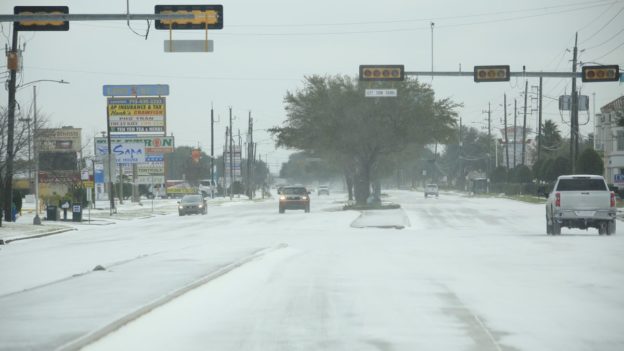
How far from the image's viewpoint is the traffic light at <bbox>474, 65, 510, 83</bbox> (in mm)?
38875

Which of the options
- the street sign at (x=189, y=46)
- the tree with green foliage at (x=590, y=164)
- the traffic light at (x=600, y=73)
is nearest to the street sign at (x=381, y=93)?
the traffic light at (x=600, y=73)

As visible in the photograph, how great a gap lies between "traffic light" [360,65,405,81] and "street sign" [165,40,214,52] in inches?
541

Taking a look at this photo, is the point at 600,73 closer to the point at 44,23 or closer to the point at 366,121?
the point at 44,23

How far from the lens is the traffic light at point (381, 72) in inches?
1515

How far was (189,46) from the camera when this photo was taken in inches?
1005

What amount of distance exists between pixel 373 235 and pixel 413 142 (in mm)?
37766

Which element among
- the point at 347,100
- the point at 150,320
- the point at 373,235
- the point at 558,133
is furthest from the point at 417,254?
the point at 558,133

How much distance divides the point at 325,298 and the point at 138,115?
69.6 meters

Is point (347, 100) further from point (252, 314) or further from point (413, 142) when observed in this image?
point (252, 314)

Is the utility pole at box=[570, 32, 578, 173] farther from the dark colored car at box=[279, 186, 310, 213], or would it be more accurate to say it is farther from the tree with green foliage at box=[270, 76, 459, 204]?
the dark colored car at box=[279, 186, 310, 213]

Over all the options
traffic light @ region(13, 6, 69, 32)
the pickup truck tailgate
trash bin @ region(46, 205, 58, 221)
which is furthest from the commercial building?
traffic light @ region(13, 6, 69, 32)

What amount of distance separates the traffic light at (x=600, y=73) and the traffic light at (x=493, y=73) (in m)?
3.17

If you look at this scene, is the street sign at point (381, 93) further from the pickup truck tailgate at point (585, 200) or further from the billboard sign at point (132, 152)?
the billboard sign at point (132, 152)

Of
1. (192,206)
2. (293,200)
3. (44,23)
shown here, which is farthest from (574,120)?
(44,23)
